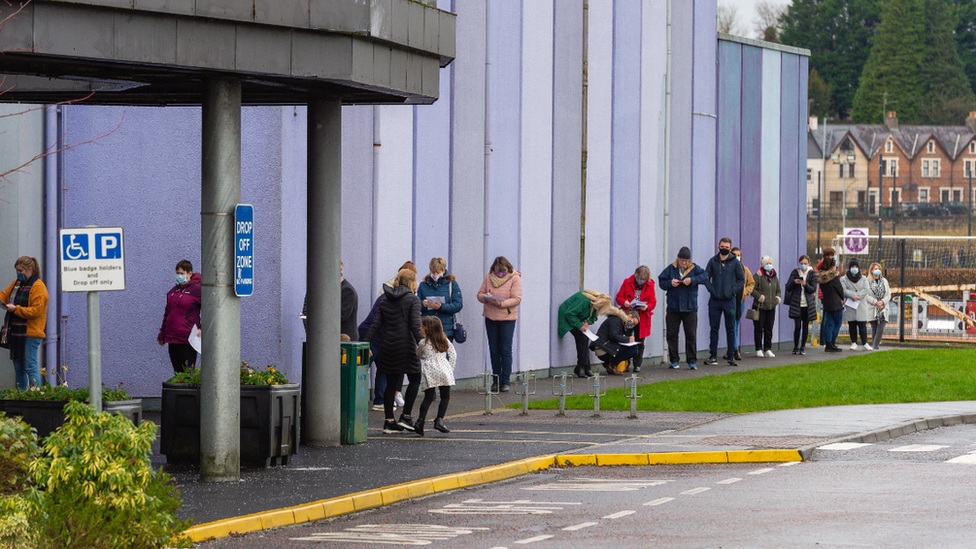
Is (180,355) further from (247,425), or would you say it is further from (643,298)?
(643,298)

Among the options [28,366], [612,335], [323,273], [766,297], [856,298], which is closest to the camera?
[323,273]

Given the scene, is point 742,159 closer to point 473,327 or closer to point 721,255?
point 721,255

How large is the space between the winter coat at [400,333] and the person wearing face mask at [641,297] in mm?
8974

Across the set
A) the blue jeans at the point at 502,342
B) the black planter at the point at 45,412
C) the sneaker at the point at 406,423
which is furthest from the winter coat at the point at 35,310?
the blue jeans at the point at 502,342

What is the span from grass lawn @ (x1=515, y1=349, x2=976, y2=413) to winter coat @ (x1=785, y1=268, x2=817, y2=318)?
199 cm

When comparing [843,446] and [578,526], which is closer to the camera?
[578,526]

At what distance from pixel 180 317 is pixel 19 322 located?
72.1 inches

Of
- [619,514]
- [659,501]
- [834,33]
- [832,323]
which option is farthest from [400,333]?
[834,33]

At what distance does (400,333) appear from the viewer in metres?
14.9

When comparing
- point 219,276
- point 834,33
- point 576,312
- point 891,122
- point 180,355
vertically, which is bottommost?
point 180,355

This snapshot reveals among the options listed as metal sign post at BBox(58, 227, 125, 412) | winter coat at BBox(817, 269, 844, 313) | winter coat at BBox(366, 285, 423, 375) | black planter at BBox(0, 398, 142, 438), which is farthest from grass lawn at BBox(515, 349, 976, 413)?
metal sign post at BBox(58, 227, 125, 412)

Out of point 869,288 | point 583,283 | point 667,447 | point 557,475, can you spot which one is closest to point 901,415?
point 667,447

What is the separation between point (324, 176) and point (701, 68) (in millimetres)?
15600

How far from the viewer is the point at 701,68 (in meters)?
27.9
